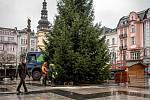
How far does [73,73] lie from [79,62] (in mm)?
1320

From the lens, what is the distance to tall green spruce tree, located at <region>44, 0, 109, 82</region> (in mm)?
22453

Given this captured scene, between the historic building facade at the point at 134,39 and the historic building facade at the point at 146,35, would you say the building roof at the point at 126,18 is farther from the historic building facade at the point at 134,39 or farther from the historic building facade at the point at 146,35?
the historic building facade at the point at 146,35

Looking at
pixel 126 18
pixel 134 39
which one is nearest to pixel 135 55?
pixel 134 39

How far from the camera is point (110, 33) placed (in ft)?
261

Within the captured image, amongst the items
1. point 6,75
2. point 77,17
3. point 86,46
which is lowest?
point 6,75

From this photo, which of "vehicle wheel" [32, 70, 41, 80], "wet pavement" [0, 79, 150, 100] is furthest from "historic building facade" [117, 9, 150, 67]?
"wet pavement" [0, 79, 150, 100]

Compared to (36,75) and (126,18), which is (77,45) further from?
(126,18)

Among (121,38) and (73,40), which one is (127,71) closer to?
(73,40)

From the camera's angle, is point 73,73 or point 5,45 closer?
point 73,73

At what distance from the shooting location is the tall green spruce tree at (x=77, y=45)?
22.5 metres

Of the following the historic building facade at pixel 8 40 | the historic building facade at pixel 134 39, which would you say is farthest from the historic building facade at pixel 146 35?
the historic building facade at pixel 8 40

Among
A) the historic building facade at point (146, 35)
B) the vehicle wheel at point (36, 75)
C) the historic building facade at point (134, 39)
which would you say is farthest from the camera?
the historic building facade at point (134, 39)

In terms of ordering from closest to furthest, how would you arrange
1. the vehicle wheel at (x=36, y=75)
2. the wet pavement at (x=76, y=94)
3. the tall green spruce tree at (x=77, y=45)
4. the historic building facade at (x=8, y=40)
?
the wet pavement at (x=76, y=94) < the tall green spruce tree at (x=77, y=45) < the vehicle wheel at (x=36, y=75) < the historic building facade at (x=8, y=40)

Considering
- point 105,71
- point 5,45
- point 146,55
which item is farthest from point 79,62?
point 5,45
